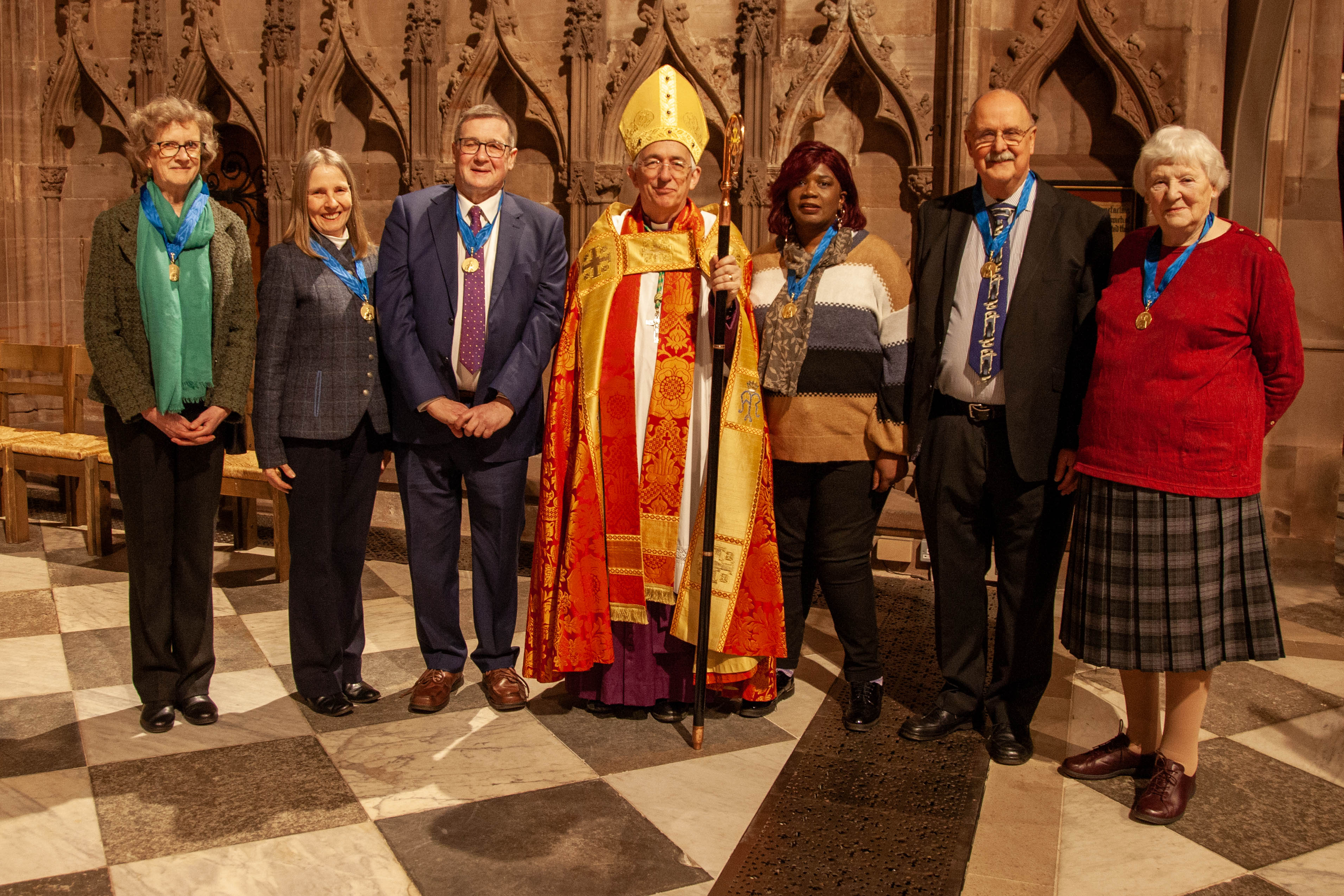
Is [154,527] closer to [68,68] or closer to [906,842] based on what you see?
[906,842]

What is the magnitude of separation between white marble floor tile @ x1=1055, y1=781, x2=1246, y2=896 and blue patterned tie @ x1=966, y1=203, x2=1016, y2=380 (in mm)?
1196

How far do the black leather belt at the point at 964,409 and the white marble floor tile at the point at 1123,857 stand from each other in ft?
3.48

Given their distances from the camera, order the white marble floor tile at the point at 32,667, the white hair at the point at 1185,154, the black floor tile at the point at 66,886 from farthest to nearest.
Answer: the white marble floor tile at the point at 32,667 → the white hair at the point at 1185,154 → the black floor tile at the point at 66,886

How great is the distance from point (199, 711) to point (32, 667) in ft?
3.07

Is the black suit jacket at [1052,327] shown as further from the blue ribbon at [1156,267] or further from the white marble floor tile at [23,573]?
the white marble floor tile at [23,573]

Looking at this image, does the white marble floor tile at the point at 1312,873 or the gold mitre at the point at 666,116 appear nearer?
the white marble floor tile at the point at 1312,873

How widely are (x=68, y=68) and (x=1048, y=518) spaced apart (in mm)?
6599

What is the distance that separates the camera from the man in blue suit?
3217 millimetres

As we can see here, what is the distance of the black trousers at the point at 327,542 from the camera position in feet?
10.5

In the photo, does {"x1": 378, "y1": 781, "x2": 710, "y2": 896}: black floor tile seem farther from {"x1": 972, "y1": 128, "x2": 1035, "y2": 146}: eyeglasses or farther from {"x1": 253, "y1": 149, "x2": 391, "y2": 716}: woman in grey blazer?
{"x1": 972, "y1": 128, "x2": 1035, "y2": 146}: eyeglasses

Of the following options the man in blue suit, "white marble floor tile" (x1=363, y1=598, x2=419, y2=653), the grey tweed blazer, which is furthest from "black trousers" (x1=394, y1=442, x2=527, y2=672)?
"white marble floor tile" (x1=363, y1=598, x2=419, y2=653)

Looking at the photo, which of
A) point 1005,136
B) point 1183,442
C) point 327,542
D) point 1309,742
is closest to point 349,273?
point 327,542

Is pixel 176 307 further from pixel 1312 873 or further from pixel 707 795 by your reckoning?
pixel 1312 873

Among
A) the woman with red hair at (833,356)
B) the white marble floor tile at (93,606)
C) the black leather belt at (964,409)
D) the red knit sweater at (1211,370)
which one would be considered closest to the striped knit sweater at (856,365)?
the woman with red hair at (833,356)
